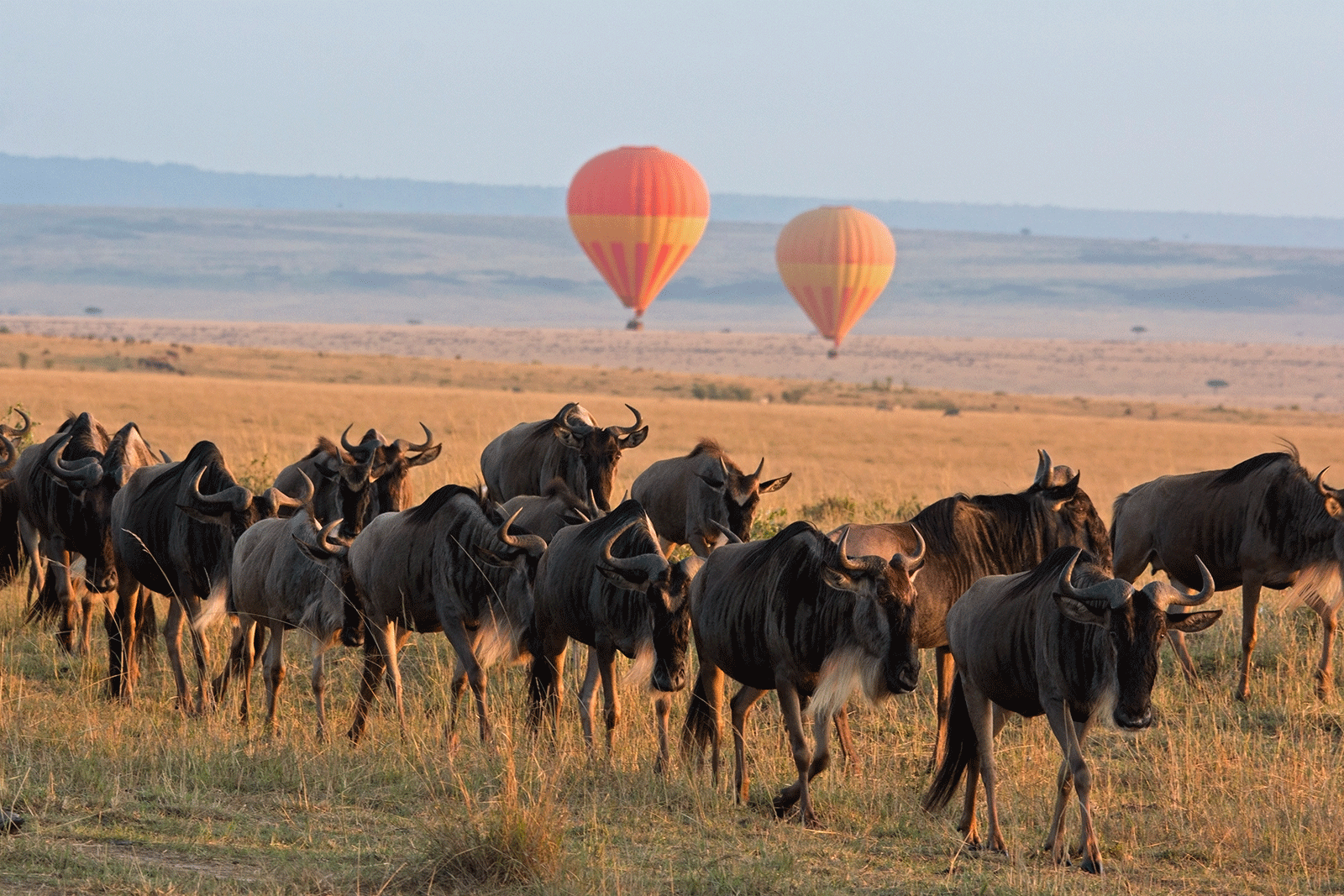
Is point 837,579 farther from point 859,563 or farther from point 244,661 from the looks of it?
point 244,661

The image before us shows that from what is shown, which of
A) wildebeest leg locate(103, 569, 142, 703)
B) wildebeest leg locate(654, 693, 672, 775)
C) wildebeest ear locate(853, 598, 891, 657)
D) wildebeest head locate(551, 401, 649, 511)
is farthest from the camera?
wildebeest head locate(551, 401, 649, 511)

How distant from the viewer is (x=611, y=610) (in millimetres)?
7590

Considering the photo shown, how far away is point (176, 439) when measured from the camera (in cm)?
2466

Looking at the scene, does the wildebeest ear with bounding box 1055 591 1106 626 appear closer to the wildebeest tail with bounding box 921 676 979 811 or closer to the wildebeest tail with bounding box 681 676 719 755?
the wildebeest tail with bounding box 921 676 979 811

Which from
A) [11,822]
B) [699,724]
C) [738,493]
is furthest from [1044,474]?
[11,822]

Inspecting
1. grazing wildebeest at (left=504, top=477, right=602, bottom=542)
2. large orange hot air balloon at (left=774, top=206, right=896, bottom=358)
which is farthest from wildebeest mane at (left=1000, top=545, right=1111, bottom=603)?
large orange hot air balloon at (left=774, top=206, right=896, bottom=358)

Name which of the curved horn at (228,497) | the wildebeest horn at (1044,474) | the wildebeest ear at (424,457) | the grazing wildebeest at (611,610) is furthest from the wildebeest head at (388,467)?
the wildebeest horn at (1044,474)

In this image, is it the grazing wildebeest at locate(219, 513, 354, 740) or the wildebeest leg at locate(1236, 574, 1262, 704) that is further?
the wildebeest leg at locate(1236, 574, 1262, 704)

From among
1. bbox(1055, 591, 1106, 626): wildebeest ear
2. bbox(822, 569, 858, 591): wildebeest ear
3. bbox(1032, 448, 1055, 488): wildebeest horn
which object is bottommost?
bbox(822, 569, 858, 591): wildebeest ear

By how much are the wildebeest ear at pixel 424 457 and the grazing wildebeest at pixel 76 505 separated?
1.75 meters

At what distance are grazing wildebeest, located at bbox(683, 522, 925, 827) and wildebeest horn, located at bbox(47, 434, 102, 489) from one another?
14.2 ft

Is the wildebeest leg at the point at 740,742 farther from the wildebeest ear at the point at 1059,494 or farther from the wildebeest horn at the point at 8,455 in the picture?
the wildebeest horn at the point at 8,455

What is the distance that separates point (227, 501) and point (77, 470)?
1.58m

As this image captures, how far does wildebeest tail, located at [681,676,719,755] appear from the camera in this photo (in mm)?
7828
